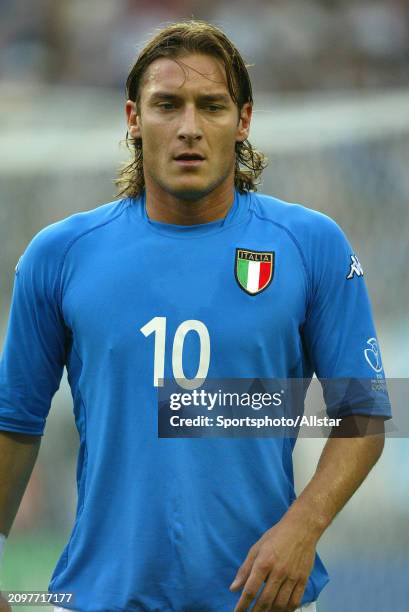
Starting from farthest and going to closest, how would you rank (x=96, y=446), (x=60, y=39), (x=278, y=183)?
(x=60, y=39), (x=278, y=183), (x=96, y=446)

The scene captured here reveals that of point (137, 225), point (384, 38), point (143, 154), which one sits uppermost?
point (384, 38)

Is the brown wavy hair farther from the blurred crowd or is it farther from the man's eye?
the blurred crowd

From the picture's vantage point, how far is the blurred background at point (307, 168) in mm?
4160

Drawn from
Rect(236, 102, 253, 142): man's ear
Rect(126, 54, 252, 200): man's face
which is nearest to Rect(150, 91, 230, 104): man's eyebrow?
Rect(126, 54, 252, 200): man's face

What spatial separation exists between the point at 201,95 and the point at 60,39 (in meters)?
4.72

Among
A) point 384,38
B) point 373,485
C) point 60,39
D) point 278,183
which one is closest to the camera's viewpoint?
point 373,485

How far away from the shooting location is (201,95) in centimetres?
255

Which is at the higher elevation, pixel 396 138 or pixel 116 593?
pixel 396 138

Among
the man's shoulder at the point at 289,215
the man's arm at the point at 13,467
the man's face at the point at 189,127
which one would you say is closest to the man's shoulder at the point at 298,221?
the man's shoulder at the point at 289,215

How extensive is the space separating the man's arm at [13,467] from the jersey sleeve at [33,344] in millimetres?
28

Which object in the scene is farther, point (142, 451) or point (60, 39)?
point (60, 39)

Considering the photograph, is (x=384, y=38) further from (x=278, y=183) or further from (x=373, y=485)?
(x=373, y=485)

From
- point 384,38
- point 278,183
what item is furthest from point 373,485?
point 384,38

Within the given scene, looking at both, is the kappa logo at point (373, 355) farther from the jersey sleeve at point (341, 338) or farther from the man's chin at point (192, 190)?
the man's chin at point (192, 190)
